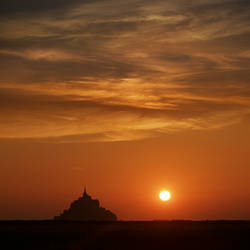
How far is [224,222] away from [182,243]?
19.6m

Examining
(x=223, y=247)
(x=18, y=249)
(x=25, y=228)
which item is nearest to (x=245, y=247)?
(x=223, y=247)

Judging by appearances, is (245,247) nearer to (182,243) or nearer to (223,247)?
(223,247)

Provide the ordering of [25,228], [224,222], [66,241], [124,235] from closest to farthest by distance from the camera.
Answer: [66,241], [124,235], [25,228], [224,222]

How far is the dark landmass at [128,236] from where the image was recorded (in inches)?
1999

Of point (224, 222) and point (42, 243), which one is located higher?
point (224, 222)

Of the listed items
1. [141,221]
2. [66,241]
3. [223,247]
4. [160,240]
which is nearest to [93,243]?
[66,241]

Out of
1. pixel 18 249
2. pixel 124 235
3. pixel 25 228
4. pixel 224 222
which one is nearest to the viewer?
pixel 18 249

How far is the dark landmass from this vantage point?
50.8 meters

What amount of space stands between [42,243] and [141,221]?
2331 cm

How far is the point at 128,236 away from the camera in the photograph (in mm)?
55688

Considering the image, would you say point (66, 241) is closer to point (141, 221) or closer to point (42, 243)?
point (42, 243)

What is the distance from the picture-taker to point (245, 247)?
50625mm

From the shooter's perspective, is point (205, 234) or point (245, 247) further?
point (205, 234)

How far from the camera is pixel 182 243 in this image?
52438 millimetres
